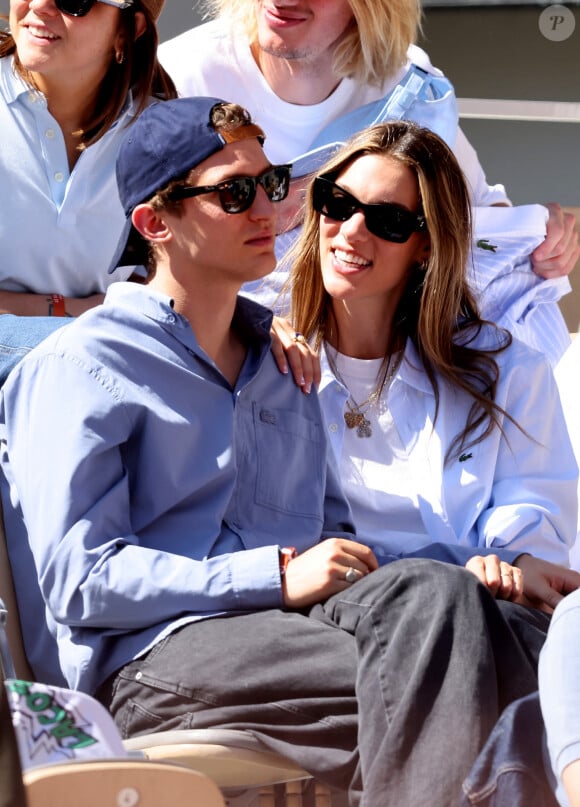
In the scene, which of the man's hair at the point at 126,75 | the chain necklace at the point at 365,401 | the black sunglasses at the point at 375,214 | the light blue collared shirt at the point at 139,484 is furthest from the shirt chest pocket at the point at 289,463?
the man's hair at the point at 126,75

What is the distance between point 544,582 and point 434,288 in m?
0.66

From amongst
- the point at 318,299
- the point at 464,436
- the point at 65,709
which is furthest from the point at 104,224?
the point at 65,709

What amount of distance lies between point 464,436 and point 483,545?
20 cm

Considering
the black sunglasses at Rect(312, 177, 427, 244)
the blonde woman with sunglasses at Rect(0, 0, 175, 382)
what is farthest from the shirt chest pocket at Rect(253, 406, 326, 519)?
the blonde woman with sunglasses at Rect(0, 0, 175, 382)

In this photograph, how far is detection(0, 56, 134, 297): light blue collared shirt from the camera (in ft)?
8.50

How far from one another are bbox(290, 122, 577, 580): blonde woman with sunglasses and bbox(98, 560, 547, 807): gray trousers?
0.58 meters

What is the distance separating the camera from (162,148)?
83.0 inches

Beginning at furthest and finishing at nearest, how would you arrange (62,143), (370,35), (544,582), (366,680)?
1. (370,35)
2. (62,143)
3. (544,582)
4. (366,680)

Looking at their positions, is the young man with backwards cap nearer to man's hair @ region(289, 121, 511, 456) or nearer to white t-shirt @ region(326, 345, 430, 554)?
white t-shirt @ region(326, 345, 430, 554)

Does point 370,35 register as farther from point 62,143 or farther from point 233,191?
point 233,191

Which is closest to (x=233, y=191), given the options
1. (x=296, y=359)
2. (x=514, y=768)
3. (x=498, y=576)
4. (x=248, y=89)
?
(x=296, y=359)

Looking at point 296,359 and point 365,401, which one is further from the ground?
point 296,359

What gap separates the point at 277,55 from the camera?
318 centimetres

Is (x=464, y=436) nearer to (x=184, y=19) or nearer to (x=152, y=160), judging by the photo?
(x=152, y=160)
